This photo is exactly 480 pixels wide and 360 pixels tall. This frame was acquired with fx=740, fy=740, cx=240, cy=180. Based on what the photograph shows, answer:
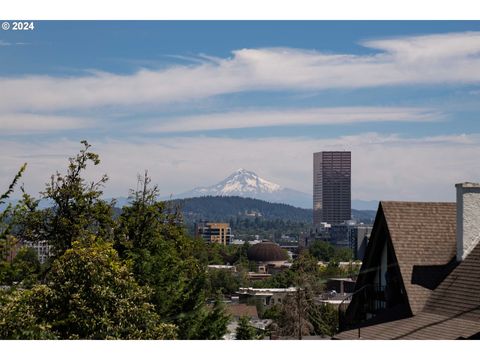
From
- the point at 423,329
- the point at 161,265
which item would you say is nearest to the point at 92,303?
the point at 161,265

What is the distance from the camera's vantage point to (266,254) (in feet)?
376

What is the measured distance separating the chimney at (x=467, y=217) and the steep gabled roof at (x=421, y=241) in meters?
0.38

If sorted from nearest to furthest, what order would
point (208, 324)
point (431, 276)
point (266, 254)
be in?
point (431, 276) < point (208, 324) < point (266, 254)

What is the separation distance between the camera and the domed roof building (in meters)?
114

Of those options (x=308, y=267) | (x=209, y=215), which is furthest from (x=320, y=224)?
(x=308, y=267)

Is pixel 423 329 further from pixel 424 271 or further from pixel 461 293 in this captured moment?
pixel 424 271

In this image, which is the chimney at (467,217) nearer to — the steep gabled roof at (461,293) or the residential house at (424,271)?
the residential house at (424,271)

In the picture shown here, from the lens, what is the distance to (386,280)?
11789 mm

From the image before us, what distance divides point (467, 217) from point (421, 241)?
0.81 meters

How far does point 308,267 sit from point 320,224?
86690mm

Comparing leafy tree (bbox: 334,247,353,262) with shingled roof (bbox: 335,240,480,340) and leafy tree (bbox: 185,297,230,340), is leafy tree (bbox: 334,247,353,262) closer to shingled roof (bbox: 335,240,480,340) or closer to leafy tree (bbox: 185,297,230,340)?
leafy tree (bbox: 185,297,230,340)

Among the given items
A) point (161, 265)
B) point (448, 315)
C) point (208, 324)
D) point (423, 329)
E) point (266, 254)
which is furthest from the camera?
point (266, 254)

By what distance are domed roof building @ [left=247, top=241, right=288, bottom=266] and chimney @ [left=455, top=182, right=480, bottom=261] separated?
102 m
